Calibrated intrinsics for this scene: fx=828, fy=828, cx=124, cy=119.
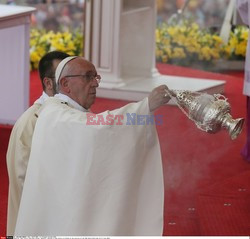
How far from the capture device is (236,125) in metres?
4.00

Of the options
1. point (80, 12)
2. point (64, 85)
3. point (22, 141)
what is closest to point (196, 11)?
point (80, 12)

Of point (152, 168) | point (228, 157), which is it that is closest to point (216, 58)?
point (228, 157)

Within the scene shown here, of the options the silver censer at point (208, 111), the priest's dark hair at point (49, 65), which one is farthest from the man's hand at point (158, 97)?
the priest's dark hair at point (49, 65)

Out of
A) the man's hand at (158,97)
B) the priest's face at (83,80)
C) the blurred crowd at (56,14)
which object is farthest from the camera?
the blurred crowd at (56,14)

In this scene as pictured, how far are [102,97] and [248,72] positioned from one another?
9.95 ft

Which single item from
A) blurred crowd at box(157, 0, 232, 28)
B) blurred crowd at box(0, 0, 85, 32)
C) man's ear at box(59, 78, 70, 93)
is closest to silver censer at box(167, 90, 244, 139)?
man's ear at box(59, 78, 70, 93)

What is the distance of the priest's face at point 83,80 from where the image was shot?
13.6 feet

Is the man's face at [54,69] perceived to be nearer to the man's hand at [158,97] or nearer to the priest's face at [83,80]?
the priest's face at [83,80]

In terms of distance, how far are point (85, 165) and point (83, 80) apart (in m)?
0.43

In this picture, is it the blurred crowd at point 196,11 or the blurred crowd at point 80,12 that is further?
the blurred crowd at point 196,11

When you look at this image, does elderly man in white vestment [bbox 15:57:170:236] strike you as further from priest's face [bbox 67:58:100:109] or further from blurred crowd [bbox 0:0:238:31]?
blurred crowd [bbox 0:0:238:31]

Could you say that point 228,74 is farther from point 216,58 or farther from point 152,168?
point 152,168

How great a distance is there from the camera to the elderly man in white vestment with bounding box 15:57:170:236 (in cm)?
403

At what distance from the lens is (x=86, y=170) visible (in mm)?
4035
